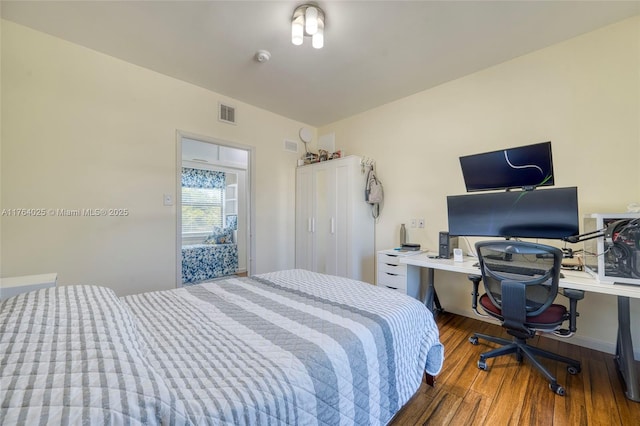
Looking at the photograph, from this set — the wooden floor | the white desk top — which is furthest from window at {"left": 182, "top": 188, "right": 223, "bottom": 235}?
the wooden floor

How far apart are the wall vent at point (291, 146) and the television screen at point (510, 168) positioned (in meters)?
2.44

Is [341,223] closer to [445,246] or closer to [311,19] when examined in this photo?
[445,246]

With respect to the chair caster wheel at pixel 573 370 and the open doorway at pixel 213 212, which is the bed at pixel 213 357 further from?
the open doorway at pixel 213 212

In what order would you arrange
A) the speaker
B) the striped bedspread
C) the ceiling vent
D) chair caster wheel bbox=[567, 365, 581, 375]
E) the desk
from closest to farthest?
the striped bedspread, the desk, chair caster wheel bbox=[567, 365, 581, 375], the speaker, the ceiling vent

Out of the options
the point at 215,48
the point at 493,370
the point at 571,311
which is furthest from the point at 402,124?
the point at 493,370

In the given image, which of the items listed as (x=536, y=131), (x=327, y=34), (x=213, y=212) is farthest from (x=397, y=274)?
(x=213, y=212)

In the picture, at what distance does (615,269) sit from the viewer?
1651 millimetres

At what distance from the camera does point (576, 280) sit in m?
1.73

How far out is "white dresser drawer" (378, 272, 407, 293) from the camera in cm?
271

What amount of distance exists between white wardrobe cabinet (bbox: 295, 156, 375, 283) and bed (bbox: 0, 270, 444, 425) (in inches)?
66.2

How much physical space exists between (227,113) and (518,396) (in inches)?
153

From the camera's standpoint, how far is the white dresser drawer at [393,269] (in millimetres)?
2707

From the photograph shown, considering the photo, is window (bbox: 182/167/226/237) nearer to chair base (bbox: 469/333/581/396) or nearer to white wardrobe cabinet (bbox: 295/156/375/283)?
white wardrobe cabinet (bbox: 295/156/375/283)

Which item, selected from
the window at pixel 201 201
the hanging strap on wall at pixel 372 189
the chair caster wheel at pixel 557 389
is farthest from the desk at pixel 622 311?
the window at pixel 201 201
